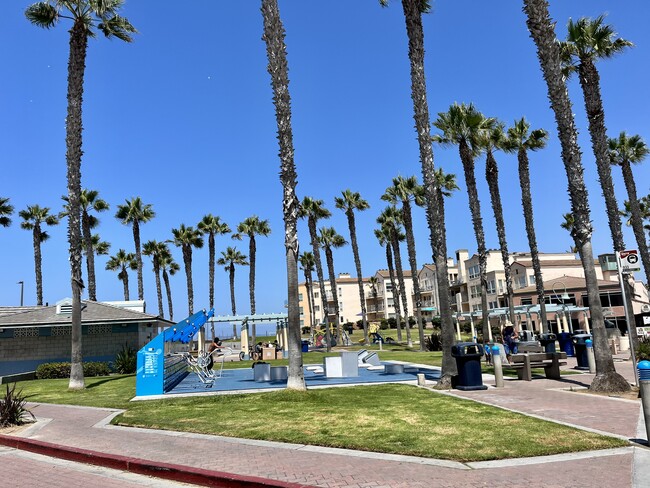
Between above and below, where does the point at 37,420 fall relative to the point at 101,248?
below

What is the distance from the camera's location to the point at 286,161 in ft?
51.4

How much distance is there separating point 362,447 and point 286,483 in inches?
83.6

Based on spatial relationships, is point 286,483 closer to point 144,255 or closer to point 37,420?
point 37,420

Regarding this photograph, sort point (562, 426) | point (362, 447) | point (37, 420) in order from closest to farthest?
1. point (362, 447)
2. point (562, 426)
3. point (37, 420)

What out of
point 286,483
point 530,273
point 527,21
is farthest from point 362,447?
point 530,273

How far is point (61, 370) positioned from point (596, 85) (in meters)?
29.2

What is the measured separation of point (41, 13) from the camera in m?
21.3

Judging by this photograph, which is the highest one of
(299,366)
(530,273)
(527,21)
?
(527,21)

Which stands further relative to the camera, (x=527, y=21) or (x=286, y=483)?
(x=527, y=21)

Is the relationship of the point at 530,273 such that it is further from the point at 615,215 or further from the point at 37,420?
the point at 37,420

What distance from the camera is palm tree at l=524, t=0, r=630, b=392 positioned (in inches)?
551

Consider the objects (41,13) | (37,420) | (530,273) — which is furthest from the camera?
(530,273)

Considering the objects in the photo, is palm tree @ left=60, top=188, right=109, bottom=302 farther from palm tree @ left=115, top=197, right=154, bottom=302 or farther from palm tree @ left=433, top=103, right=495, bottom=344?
palm tree @ left=433, top=103, right=495, bottom=344

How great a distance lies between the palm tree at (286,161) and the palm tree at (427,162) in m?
4.25
